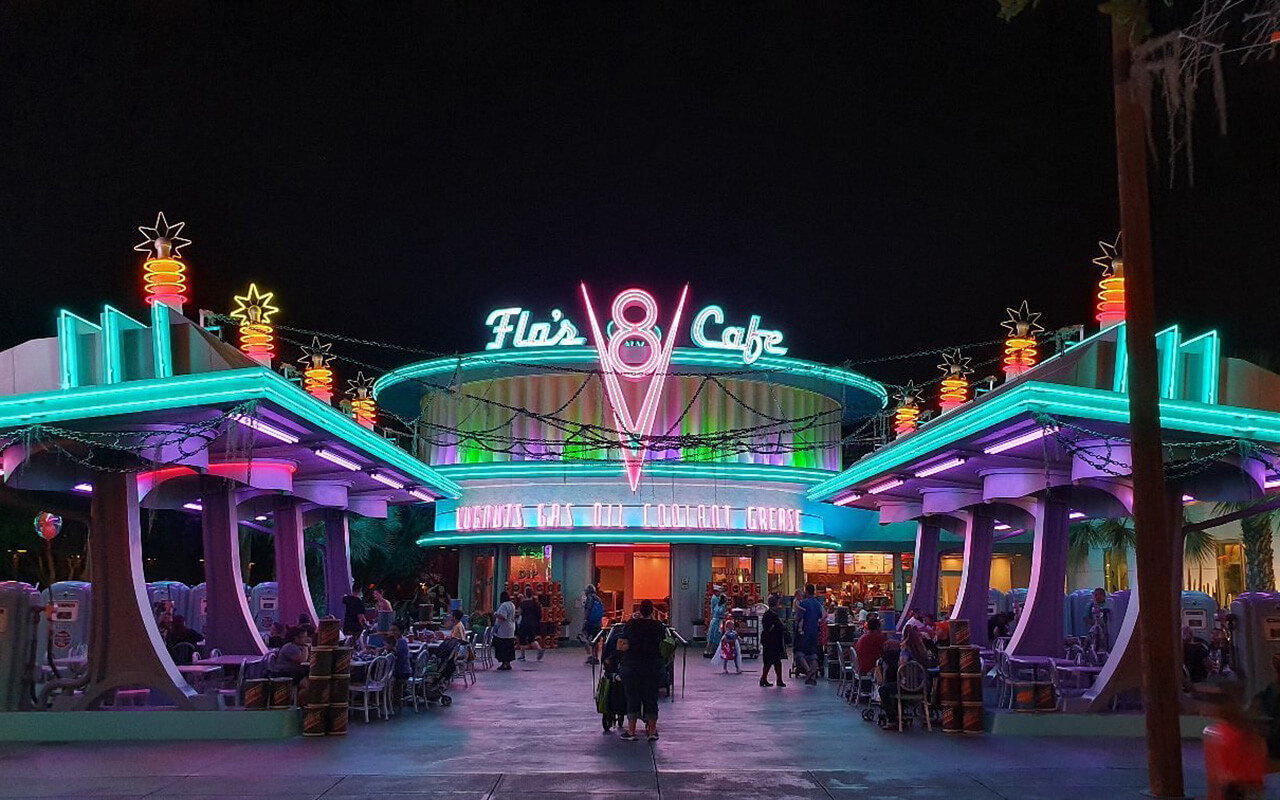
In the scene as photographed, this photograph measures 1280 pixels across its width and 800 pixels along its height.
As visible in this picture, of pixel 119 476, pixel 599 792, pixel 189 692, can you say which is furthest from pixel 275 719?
pixel 599 792

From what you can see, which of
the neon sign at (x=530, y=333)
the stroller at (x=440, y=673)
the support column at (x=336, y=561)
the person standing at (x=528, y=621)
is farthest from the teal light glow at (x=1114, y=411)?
the neon sign at (x=530, y=333)

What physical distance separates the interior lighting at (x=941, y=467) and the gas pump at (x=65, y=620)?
1328 centimetres

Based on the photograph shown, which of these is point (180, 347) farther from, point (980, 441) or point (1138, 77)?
point (1138, 77)

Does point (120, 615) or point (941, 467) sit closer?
point (120, 615)

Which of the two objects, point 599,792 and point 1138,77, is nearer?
point 1138,77

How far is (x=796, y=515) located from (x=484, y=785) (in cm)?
2829

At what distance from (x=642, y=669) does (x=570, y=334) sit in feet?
80.1

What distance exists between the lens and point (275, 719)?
51.3 feet

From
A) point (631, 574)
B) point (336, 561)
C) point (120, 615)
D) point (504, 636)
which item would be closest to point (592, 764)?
point (120, 615)

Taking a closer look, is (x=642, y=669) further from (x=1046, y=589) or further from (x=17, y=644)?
(x=17, y=644)

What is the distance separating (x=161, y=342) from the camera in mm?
15594

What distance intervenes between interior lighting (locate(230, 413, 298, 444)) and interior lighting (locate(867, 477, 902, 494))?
38.3ft

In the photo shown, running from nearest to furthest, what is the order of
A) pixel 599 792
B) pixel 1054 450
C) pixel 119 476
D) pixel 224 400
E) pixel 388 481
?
pixel 599 792
pixel 224 400
pixel 119 476
pixel 1054 450
pixel 388 481

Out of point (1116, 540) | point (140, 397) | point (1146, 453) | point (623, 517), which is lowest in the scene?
point (1116, 540)
